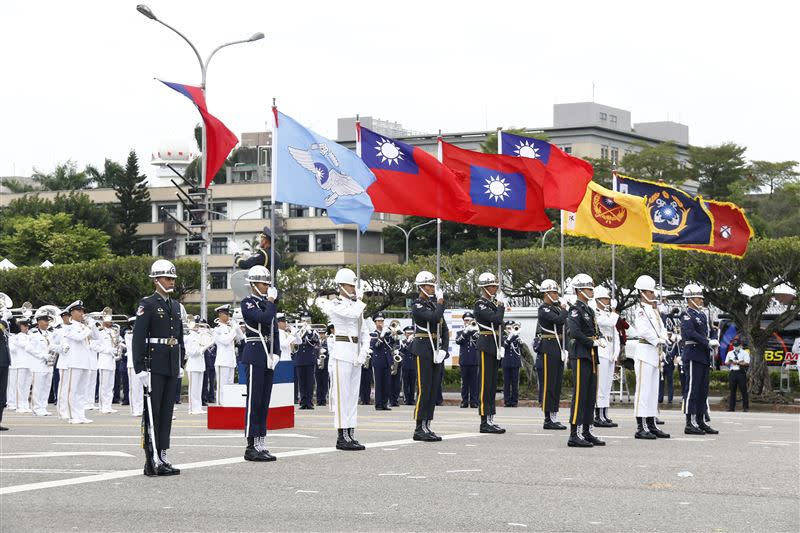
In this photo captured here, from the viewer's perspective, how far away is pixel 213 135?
25078 millimetres

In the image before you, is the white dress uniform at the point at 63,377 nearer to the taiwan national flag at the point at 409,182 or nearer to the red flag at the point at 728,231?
the taiwan national flag at the point at 409,182

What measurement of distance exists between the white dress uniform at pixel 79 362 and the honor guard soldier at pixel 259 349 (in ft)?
32.7

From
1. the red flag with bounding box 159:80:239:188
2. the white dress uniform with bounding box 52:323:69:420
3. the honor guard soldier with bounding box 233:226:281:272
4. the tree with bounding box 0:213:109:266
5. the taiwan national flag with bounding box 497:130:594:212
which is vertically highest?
the tree with bounding box 0:213:109:266

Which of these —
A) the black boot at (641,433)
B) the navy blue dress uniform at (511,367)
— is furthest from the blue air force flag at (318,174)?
the navy blue dress uniform at (511,367)

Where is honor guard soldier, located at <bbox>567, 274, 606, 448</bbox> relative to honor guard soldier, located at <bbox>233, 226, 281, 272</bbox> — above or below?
below

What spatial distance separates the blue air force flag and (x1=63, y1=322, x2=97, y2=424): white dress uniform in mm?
7708

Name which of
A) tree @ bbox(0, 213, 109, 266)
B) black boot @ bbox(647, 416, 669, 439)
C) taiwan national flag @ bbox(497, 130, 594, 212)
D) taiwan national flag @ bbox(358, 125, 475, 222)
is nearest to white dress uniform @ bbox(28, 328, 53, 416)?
taiwan national flag @ bbox(358, 125, 475, 222)

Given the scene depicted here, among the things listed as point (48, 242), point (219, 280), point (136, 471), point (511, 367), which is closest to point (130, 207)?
point (219, 280)

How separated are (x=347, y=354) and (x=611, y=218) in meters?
10.9

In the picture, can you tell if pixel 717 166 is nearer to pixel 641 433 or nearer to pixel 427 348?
pixel 641 433

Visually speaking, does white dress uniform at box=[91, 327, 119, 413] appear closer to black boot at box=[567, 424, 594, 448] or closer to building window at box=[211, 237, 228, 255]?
black boot at box=[567, 424, 594, 448]

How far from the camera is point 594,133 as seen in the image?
398 feet

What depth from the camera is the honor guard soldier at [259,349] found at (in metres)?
14.0

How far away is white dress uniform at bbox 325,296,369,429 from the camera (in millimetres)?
15266
